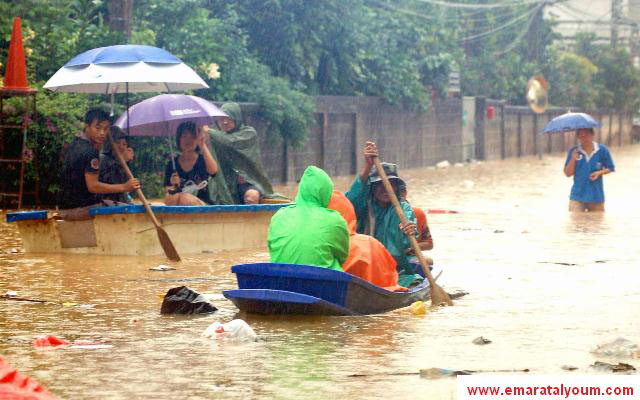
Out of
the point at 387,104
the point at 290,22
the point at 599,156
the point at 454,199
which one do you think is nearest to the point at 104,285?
the point at 599,156

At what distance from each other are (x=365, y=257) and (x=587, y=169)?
10.1 m

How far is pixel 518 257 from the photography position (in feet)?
46.8

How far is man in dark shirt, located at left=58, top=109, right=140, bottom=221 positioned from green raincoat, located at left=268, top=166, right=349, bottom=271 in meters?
3.93

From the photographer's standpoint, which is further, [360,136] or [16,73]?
[360,136]

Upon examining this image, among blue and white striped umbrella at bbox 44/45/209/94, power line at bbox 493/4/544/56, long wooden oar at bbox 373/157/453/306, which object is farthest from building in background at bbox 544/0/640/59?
long wooden oar at bbox 373/157/453/306

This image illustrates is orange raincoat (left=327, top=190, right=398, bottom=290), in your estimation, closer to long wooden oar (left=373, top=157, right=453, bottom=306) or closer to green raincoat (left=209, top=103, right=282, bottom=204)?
long wooden oar (left=373, top=157, right=453, bottom=306)

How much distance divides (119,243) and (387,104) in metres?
21.4

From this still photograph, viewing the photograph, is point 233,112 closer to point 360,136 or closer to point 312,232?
point 312,232

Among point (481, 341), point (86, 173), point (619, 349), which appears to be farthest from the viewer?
point (86, 173)

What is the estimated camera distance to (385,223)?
1114 cm

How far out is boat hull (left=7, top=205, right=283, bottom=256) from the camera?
45.3ft

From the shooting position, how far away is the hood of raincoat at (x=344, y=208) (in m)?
10.5

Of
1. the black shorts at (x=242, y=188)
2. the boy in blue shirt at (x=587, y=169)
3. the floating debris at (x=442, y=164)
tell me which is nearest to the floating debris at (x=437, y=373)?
the black shorts at (x=242, y=188)

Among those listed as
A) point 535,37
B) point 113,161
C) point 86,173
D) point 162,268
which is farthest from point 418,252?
point 535,37
